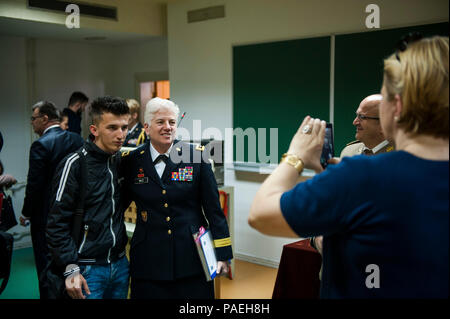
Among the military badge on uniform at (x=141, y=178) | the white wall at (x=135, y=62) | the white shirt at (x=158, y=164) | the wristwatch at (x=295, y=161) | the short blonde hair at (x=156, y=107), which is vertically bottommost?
the military badge on uniform at (x=141, y=178)

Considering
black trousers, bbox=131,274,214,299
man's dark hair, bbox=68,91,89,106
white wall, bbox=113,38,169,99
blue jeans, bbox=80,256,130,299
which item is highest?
white wall, bbox=113,38,169,99

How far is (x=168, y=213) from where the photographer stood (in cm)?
211

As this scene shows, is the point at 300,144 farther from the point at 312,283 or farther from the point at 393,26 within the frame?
the point at 393,26

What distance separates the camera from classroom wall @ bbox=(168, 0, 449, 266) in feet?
13.1

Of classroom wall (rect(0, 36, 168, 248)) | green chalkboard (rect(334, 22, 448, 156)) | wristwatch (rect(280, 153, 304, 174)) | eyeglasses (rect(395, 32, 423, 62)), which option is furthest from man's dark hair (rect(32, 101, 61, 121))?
eyeglasses (rect(395, 32, 423, 62))

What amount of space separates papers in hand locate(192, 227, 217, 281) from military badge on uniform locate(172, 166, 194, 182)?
25 centimetres

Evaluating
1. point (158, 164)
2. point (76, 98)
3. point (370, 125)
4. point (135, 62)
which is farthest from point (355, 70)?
point (135, 62)

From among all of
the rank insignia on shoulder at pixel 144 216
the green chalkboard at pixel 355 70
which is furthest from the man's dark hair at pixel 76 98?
the rank insignia on shoulder at pixel 144 216

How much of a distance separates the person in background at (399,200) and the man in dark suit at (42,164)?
2.87m

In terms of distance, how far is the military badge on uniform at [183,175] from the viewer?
2.15 meters

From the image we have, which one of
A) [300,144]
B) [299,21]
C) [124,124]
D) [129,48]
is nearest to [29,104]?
[129,48]

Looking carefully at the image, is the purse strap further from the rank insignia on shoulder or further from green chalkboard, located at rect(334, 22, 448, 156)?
green chalkboard, located at rect(334, 22, 448, 156)

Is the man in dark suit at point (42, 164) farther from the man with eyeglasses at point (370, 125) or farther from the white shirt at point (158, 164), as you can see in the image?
the man with eyeglasses at point (370, 125)

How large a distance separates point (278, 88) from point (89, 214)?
2.95 meters
